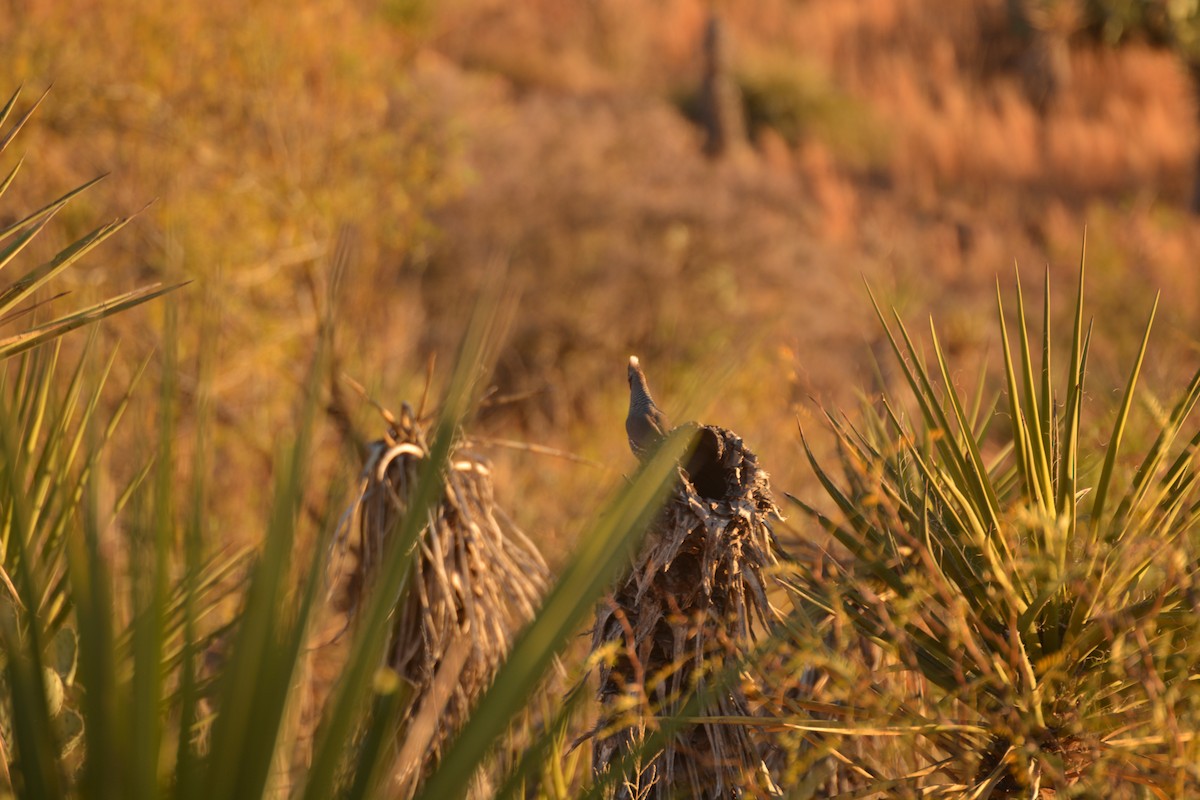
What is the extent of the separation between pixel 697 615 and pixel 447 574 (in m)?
0.97

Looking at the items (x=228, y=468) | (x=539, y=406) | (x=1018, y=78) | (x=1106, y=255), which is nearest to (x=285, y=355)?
(x=228, y=468)

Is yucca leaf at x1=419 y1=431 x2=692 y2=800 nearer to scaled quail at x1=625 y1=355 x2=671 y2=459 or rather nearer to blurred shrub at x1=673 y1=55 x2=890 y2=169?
scaled quail at x1=625 y1=355 x2=671 y2=459

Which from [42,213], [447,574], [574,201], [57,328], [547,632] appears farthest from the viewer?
[574,201]

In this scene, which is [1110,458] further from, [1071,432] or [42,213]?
[42,213]

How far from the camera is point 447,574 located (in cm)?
291

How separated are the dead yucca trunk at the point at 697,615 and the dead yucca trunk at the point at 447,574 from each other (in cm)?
68

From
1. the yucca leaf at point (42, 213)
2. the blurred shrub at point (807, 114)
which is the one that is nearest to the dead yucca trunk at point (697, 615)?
the yucca leaf at point (42, 213)

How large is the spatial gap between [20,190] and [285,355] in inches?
85.5

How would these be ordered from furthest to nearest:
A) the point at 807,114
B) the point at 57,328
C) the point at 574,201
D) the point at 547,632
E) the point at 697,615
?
1. the point at 807,114
2. the point at 574,201
3. the point at 697,615
4. the point at 57,328
5. the point at 547,632

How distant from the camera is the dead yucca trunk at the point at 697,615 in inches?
83.0

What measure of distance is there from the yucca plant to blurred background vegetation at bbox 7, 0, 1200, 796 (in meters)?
0.21

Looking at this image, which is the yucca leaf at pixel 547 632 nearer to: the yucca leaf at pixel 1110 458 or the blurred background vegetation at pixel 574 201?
the blurred background vegetation at pixel 574 201

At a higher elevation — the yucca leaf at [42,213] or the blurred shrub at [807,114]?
the yucca leaf at [42,213]

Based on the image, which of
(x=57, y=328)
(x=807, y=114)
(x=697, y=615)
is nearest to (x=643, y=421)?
(x=697, y=615)
